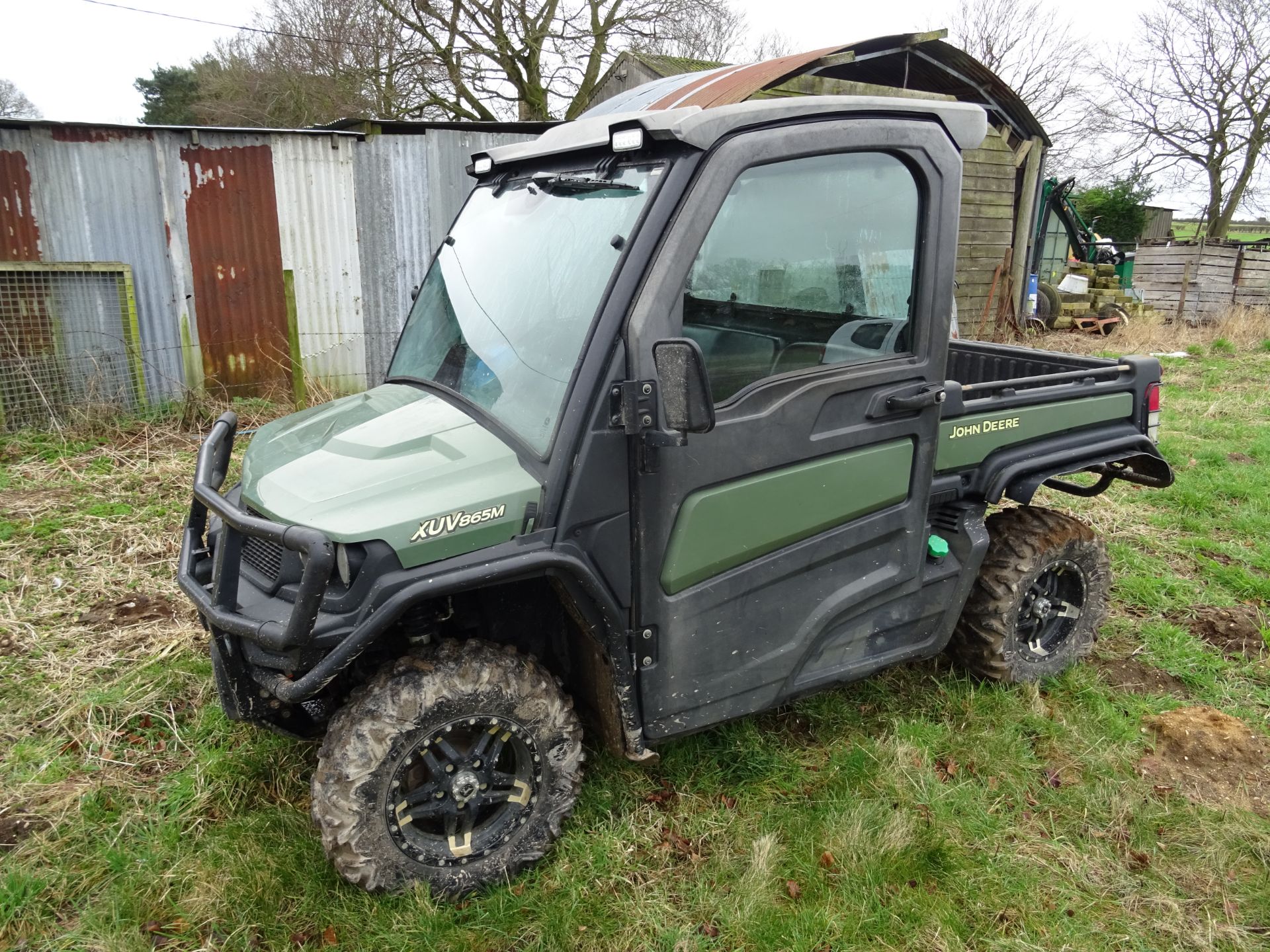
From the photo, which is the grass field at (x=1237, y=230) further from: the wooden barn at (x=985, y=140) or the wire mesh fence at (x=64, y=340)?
the wire mesh fence at (x=64, y=340)

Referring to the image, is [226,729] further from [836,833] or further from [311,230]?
[311,230]

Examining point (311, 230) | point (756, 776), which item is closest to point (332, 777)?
point (756, 776)

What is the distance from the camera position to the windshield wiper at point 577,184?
8.61 ft

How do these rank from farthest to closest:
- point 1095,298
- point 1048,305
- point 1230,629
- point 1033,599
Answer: point 1095,298 → point 1048,305 → point 1230,629 → point 1033,599

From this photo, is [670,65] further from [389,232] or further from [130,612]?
[130,612]

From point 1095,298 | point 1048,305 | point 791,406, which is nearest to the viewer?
point 791,406

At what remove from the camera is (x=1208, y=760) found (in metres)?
3.41

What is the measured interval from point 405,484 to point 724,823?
1.59 metres

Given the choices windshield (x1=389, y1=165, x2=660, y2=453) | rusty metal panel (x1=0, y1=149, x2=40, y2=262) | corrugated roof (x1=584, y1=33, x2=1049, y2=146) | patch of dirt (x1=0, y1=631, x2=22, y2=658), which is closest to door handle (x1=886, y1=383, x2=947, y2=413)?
windshield (x1=389, y1=165, x2=660, y2=453)

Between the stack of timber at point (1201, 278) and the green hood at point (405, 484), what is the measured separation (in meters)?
17.5

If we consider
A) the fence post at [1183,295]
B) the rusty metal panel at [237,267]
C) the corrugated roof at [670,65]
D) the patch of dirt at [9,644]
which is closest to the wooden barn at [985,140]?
the rusty metal panel at [237,267]

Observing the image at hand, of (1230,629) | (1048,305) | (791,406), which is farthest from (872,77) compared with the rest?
(791,406)

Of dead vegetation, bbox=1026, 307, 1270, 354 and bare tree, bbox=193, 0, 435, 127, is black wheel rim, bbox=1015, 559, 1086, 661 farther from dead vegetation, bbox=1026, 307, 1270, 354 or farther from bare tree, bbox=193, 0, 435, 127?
bare tree, bbox=193, 0, 435, 127

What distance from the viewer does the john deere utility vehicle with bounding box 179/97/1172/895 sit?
2.41 metres
